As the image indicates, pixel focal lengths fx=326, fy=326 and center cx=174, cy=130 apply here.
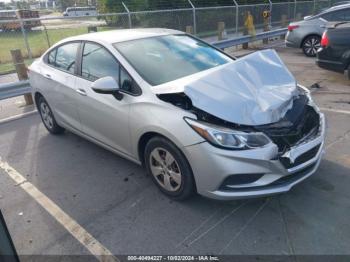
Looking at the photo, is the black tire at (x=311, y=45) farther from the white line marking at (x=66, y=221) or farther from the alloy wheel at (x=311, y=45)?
the white line marking at (x=66, y=221)

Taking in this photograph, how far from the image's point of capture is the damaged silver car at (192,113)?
286 cm

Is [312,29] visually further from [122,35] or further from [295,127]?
[295,127]

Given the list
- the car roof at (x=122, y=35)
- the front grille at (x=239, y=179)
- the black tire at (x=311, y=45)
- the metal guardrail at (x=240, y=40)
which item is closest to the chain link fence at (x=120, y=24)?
the metal guardrail at (x=240, y=40)

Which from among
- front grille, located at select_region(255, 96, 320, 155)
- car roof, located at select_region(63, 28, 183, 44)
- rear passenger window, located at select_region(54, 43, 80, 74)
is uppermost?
car roof, located at select_region(63, 28, 183, 44)

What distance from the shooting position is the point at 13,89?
6352 mm

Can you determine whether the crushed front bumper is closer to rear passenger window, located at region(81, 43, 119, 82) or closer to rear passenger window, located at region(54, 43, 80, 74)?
rear passenger window, located at region(81, 43, 119, 82)

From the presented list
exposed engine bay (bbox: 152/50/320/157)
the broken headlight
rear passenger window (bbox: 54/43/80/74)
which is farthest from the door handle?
the broken headlight

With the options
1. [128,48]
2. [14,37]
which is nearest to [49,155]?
[128,48]

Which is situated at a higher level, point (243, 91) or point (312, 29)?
point (243, 91)

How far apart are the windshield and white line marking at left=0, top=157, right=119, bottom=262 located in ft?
5.30

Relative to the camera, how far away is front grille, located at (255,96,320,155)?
294 cm

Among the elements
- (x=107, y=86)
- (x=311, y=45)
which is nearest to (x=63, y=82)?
(x=107, y=86)

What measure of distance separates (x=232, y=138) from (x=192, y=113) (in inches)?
17.3

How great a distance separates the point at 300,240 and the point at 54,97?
12.2ft
